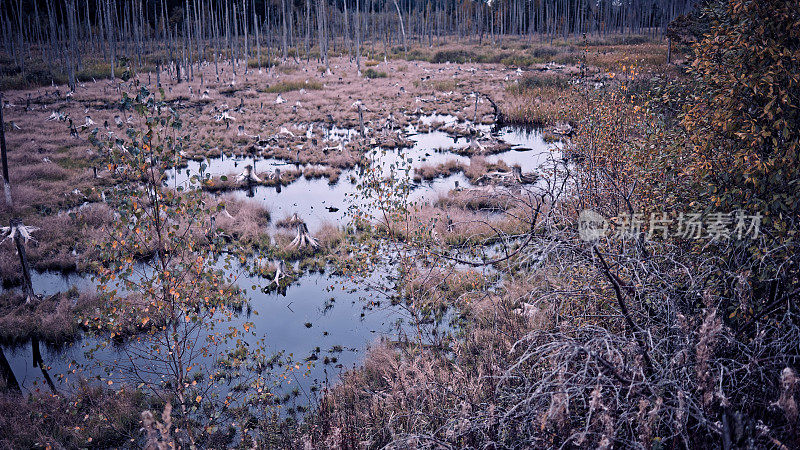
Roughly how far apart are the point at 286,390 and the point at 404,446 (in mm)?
4356

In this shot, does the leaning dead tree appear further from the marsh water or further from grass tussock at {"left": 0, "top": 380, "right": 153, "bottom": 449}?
grass tussock at {"left": 0, "top": 380, "right": 153, "bottom": 449}

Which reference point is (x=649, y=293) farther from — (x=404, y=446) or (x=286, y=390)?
(x=286, y=390)

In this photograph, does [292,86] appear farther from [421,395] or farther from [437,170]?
[421,395]

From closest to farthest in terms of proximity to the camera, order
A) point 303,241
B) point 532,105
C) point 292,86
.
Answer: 1. point 303,241
2. point 532,105
3. point 292,86

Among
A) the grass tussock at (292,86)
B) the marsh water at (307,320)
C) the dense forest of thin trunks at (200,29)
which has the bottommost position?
the marsh water at (307,320)

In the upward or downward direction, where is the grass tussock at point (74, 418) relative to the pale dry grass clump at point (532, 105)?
downward

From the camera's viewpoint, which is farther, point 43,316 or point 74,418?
point 43,316

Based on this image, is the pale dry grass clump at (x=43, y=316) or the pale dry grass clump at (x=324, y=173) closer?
the pale dry grass clump at (x=43, y=316)

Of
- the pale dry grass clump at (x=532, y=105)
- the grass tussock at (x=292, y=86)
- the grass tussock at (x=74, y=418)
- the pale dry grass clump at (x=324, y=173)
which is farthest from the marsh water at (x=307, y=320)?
the grass tussock at (x=292, y=86)

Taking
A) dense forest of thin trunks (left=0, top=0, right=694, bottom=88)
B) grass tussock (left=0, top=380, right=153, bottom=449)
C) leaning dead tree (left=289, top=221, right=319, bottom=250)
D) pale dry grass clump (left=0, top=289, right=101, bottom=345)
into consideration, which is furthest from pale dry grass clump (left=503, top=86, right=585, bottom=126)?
grass tussock (left=0, top=380, right=153, bottom=449)

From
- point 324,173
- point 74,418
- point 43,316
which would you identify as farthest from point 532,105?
point 74,418

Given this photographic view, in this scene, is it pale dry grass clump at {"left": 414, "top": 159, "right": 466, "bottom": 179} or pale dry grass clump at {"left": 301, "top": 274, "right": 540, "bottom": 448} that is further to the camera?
pale dry grass clump at {"left": 414, "top": 159, "right": 466, "bottom": 179}

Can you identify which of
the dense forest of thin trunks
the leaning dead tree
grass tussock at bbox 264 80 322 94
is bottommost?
the leaning dead tree

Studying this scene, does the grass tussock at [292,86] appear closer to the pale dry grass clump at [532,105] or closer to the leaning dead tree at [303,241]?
the pale dry grass clump at [532,105]
